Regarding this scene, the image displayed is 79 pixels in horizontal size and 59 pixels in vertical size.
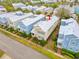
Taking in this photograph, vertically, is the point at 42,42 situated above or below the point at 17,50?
above

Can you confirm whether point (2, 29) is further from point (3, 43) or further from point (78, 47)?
point (78, 47)

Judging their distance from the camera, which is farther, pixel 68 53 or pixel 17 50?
pixel 17 50

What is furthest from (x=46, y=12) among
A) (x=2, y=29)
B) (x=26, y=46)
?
(x=26, y=46)

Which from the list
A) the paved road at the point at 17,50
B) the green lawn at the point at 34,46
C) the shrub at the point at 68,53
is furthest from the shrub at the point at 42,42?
the shrub at the point at 68,53

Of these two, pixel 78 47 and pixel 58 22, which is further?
pixel 58 22

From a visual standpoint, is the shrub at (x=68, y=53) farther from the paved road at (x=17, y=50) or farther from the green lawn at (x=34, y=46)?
the paved road at (x=17, y=50)

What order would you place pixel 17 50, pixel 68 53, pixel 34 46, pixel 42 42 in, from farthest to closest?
pixel 42 42, pixel 34 46, pixel 17 50, pixel 68 53

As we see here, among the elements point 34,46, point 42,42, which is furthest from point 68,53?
point 34,46

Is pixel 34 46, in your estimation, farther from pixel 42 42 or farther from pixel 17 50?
pixel 17 50
